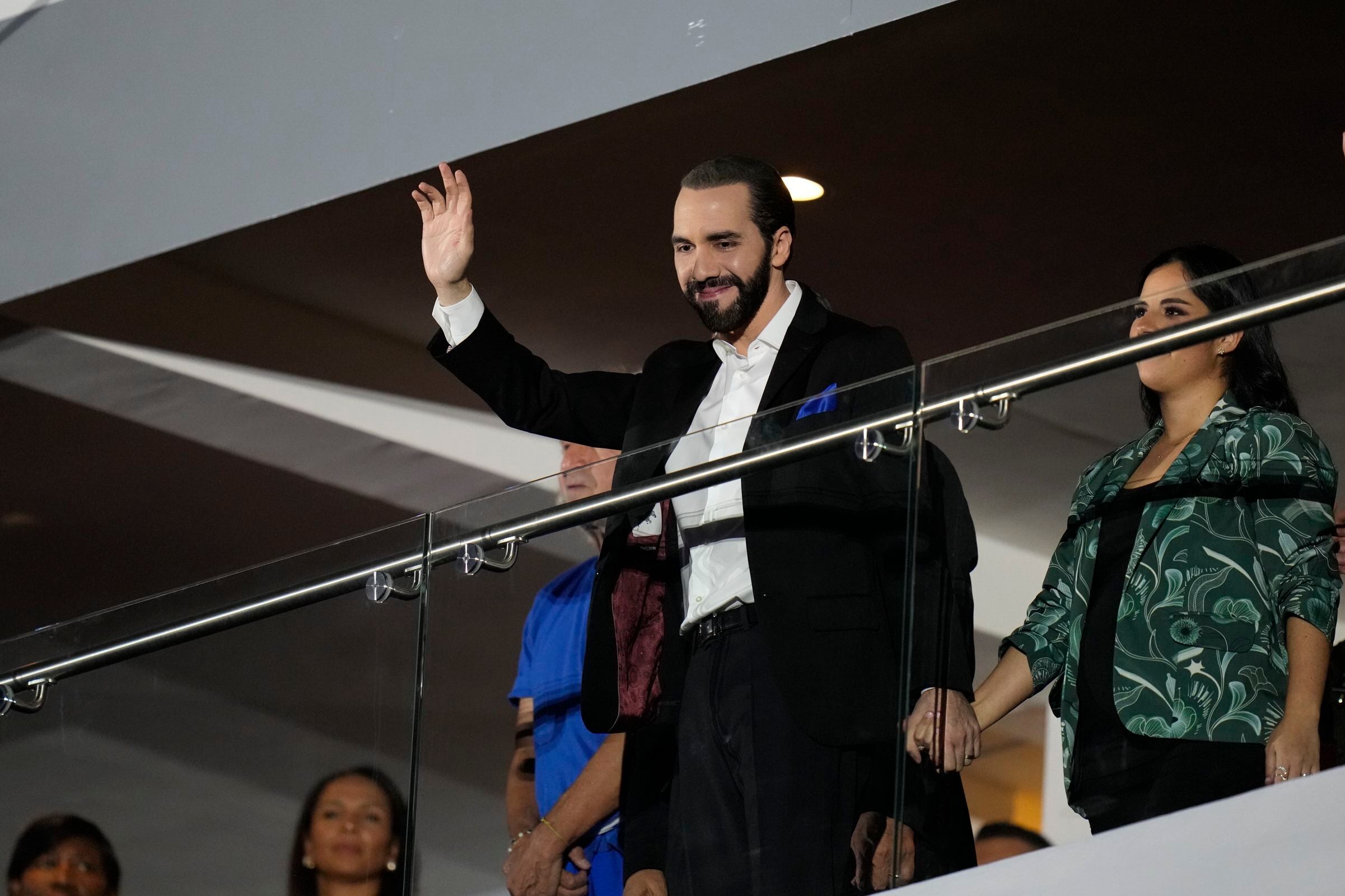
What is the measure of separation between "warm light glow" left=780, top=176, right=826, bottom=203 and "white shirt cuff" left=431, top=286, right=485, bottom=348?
8.09ft

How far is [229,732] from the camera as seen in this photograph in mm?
3955

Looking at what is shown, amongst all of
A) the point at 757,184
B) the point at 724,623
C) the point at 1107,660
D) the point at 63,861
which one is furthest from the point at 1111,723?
the point at 63,861

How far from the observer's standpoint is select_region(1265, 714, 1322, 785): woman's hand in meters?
2.73

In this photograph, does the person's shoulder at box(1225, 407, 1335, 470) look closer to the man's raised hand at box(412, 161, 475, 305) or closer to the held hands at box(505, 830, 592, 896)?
the held hands at box(505, 830, 592, 896)

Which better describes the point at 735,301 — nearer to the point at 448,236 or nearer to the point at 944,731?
the point at 448,236

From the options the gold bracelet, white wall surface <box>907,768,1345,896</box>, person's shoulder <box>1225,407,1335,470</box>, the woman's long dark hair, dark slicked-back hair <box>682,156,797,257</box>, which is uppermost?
dark slicked-back hair <box>682,156,797,257</box>

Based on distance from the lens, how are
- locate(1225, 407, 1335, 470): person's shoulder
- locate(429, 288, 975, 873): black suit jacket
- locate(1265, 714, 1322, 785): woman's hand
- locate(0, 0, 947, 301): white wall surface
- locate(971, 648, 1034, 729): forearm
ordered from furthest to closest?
1. locate(0, 0, 947, 301): white wall surface
2. locate(429, 288, 975, 873): black suit jacket
3. locate(971, 648, 1034, 729): forearm
4. locate(1225, 407, 1335, 470): person's shoulder
5. locate(1265, 714, 1322, 785): woman's hand

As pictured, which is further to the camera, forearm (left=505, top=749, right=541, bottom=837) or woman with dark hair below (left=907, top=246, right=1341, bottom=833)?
forearm (left=505, top=749, right=541, bottom=837)

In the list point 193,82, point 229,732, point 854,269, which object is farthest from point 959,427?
point 854,269

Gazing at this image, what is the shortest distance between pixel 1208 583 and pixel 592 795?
1.11 m

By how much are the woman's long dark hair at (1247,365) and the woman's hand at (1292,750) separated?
17.3 inches

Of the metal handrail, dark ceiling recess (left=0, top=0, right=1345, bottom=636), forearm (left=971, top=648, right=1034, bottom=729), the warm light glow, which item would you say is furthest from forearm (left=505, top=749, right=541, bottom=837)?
the warm light glow

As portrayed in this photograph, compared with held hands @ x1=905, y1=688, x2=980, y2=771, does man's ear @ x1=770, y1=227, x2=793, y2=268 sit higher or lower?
higher

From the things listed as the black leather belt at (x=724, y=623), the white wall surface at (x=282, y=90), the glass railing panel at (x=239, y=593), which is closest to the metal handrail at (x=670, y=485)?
the glass railing panel at (x=239, y=593)
